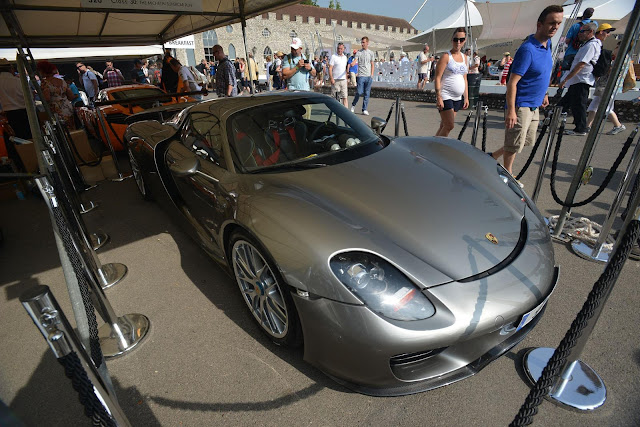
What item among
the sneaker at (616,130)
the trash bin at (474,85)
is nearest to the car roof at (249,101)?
the sneaker at (616,130)

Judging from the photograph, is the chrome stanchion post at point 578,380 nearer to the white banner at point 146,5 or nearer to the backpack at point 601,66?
the backpack at point 601,66

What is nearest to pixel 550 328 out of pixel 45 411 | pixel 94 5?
pixel 45 411

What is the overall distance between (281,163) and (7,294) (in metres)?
2.64

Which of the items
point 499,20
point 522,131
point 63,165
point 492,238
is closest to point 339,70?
point 522,131

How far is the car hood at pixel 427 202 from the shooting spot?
166 cm

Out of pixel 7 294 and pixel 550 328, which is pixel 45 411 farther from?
pixel 550 328

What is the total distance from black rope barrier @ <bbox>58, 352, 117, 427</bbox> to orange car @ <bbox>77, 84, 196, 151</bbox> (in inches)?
207

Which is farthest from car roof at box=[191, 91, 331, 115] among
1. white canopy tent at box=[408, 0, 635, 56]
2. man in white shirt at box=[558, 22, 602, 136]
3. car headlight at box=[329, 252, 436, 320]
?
white canopy tent at box=[408, 0, 635, 56]

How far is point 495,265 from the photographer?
5.36 ft

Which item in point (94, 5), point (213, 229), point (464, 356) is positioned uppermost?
point (94, 5)

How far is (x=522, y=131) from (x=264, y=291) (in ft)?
11.2

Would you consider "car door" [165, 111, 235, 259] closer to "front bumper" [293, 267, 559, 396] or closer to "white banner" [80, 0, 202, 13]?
"front bumper" [293, 267, 559, 396]

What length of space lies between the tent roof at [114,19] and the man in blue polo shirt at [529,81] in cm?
402

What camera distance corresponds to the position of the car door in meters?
2.29
